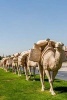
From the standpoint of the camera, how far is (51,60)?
1667 cm

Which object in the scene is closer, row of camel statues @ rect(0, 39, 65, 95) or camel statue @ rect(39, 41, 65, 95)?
camel statue @ rect(39, 41, 65, 95)

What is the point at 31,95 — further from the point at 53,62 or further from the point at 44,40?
the point at 44,40

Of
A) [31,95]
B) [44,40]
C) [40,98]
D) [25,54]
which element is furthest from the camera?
[25,54]

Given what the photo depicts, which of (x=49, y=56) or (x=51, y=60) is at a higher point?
(x=49, y=56)

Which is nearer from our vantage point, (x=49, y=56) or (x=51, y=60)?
(x=51, y=60)

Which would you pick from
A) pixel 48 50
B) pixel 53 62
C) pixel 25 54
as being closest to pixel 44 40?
pixel 48 50

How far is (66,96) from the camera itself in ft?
51.4

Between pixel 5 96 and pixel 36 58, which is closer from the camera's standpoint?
pixel 5 96

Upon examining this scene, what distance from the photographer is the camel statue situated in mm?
15877

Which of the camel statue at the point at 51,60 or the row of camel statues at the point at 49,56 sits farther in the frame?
the row of camel statues at the point at 49,56

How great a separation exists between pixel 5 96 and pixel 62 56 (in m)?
3.22

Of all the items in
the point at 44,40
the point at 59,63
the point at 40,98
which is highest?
the point at 44,40

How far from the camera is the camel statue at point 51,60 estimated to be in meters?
15.9

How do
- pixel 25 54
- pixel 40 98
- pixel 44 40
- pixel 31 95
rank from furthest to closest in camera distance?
pixel 25 54 → pixel 44 40 → pixel 31 95 → pixel 40 98
